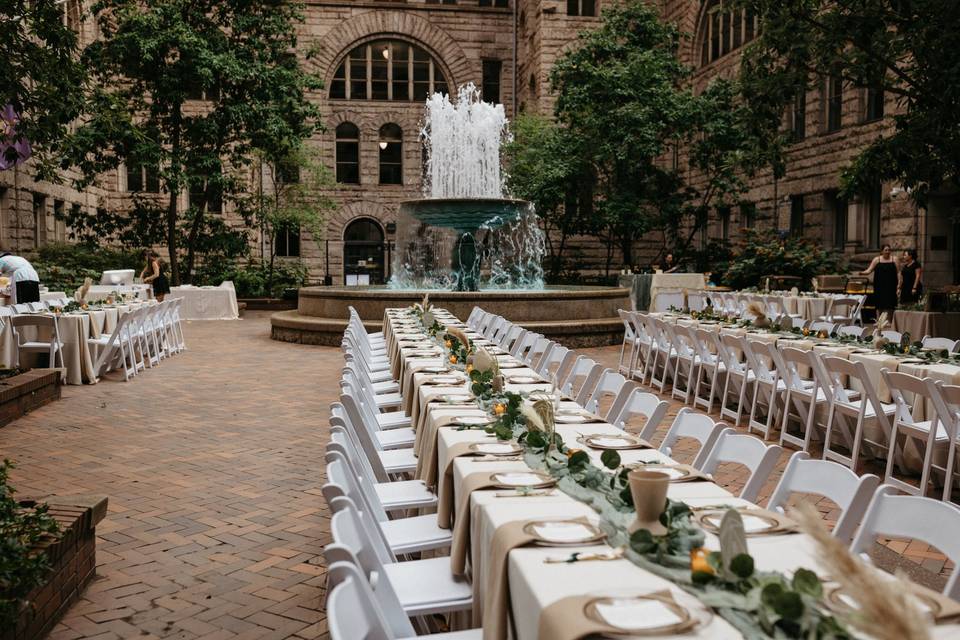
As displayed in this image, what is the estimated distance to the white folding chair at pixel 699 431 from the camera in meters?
3.96

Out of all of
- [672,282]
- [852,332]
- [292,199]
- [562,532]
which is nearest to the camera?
[562,532]

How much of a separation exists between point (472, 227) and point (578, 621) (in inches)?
552

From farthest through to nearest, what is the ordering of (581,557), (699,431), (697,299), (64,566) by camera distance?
1. (697,299)
2. (699,431)
3. (64,566)
4. (581,557)

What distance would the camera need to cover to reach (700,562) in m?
2.27

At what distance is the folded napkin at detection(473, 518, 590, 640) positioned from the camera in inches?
98.9

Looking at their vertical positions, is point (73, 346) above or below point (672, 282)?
below

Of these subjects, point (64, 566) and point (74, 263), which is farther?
point (74, 263)

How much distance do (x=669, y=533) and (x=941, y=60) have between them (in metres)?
9.55

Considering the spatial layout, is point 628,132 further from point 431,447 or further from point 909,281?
point 431,447

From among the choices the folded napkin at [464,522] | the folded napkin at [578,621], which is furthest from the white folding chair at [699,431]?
the folded napkin at [578,621]

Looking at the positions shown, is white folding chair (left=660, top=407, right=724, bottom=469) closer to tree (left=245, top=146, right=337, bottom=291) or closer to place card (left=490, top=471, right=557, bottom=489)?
place card (left=490, top=471, right=557, bottom=489)

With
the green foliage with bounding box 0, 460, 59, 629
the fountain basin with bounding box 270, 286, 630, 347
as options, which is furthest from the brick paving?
the fountain basin with bounding box 270, 286, 630, 347

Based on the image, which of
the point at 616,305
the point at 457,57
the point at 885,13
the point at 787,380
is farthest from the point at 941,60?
Result: the point at 457,57

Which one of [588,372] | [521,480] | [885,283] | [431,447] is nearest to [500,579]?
[521,480]
